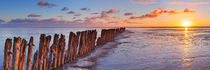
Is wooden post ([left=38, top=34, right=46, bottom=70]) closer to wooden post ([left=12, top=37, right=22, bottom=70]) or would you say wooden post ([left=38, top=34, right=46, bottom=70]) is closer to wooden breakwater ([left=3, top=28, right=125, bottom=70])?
wooden breakwater ([left=3, top=28, right=125, bottom=70])

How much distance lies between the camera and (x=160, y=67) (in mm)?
6582

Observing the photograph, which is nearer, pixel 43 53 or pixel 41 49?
pixel 41 49

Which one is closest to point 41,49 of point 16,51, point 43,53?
point 43,53

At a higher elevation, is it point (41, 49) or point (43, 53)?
point (41, 49)

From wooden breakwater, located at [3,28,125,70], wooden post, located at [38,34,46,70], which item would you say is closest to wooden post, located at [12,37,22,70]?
wooden breakwater, located at [3,28,125,70]

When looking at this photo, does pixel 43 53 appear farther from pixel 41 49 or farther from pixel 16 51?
pixel 16 51

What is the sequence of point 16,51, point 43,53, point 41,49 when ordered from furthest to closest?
point 43,53
point 41,49
point 16,51

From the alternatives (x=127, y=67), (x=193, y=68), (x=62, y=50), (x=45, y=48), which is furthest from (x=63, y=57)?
(x=193, y=68)

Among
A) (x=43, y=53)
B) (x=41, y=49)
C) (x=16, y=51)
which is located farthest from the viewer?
(x=43, y=53)

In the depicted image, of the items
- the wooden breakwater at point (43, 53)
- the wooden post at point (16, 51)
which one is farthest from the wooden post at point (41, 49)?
the wooden post at point (16, 51)

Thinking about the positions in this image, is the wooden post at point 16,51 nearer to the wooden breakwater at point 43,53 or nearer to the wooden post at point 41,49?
the wooden breakwater at point 43,53

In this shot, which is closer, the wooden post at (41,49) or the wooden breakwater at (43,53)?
the wooden breakwater at (43,53)

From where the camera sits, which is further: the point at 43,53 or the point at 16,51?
the point at 43,53

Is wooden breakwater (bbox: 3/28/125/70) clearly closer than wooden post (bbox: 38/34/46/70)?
Yes
